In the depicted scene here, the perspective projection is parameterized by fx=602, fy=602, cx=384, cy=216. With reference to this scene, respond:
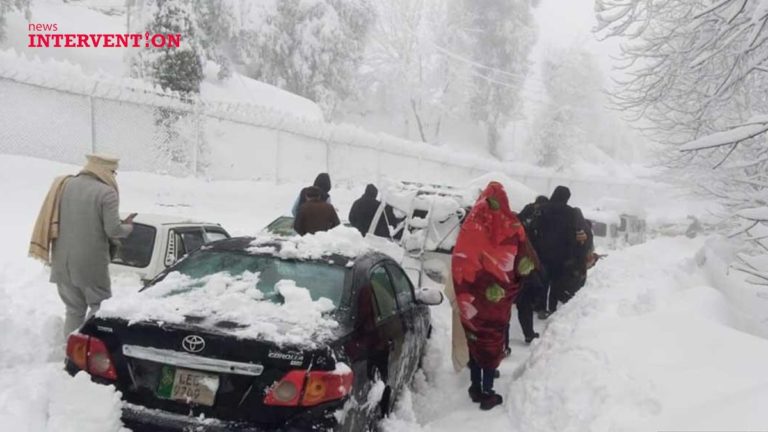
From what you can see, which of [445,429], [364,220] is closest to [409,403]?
[445,429]

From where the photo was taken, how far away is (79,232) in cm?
507

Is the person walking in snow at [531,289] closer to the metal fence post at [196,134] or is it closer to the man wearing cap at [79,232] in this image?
the man wearing cap at [79,232]

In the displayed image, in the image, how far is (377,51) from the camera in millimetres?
47125

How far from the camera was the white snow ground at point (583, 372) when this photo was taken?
127 inches

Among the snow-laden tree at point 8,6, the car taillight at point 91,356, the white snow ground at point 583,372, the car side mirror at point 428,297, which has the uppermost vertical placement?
the snow-laden tree at point 8,6

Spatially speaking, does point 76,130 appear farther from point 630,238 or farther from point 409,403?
point 630,238

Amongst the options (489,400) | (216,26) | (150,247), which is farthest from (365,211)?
(216,26)

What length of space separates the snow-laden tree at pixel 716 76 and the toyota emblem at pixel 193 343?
3227mm

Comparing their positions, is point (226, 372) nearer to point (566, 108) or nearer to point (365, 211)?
point (365, 211)

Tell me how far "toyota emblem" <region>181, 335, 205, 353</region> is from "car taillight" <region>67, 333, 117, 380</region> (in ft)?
1.56

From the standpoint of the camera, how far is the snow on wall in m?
13.0

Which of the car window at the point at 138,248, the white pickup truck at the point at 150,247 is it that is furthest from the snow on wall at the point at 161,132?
the car window at the point at 138,248

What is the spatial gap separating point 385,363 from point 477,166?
28681 millimetres

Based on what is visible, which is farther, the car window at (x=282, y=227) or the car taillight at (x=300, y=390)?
the car window at (x=282, y=227)
